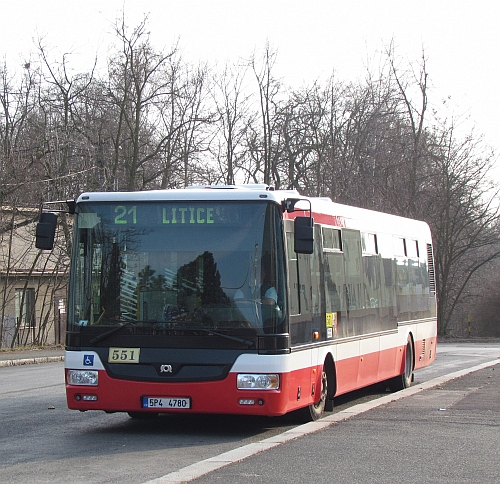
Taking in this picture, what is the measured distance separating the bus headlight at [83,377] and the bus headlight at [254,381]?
5.29 feet

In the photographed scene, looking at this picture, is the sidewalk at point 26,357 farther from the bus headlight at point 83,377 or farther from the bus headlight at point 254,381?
the bus headlight at point 254,381

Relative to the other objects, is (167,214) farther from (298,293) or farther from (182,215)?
(298,293)

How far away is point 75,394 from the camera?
10.3 m

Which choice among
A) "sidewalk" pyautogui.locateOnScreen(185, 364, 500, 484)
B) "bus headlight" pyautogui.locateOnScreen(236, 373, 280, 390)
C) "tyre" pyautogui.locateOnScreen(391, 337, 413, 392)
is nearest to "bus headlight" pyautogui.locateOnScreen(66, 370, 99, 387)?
"bus headlight" pyautogui.locateOnScreen(236, 373, 280, 390)

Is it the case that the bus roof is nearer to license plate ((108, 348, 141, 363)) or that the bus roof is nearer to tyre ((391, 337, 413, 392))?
license plate ((108, 348, 141, 363))

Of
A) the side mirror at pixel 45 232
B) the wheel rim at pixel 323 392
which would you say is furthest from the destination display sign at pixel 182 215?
the wheel rim at pixel 323 392

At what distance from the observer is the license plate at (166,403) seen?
32.8 ft

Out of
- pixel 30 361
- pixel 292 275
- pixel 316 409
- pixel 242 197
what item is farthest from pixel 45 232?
pixel 30 361

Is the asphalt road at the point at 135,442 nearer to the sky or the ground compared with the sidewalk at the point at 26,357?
nearer to the ground

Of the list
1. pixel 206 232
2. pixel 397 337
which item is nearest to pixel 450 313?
pixel 397 337

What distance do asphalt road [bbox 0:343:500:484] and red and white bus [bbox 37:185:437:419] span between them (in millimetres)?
416

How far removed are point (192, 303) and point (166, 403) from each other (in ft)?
3.64

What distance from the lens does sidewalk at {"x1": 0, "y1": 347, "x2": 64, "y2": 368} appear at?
25625 millimetres

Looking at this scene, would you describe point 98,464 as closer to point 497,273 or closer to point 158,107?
point 158,107
